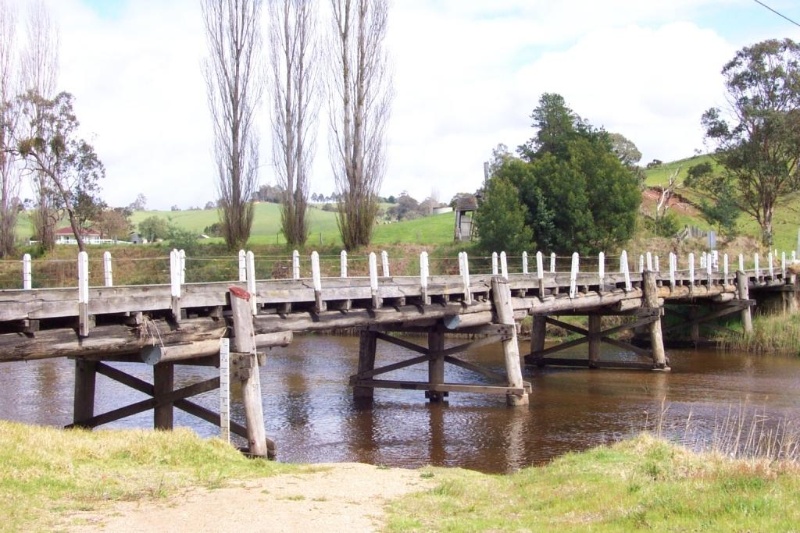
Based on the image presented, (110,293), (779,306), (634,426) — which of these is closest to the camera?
(110,293)

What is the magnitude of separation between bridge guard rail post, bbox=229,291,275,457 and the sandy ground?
2.42 metres

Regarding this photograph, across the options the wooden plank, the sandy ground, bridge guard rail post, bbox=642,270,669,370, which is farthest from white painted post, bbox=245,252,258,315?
bridge guard rail post, bbox=642,270,669,370

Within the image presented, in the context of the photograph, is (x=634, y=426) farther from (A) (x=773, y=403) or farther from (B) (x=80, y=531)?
(B) (x=80, y=531)

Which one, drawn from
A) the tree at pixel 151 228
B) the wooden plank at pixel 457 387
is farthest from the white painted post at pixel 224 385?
the tree at pixel 151 228

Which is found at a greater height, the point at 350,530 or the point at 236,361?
the point at 236,361

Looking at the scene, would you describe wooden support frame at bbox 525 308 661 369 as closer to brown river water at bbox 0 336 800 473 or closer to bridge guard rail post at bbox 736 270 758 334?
brown river water at bbox 0 336 800 473

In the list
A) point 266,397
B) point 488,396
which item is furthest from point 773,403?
point 266,397

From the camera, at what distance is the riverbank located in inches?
324

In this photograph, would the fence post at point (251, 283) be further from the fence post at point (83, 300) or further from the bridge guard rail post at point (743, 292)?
Result: the bridge guard rail post at point (743, 292)

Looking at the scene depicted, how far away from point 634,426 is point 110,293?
443 inches

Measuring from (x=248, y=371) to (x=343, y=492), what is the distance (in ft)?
13.1

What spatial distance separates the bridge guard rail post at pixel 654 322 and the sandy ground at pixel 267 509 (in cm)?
1963

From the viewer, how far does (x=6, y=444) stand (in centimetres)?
1024

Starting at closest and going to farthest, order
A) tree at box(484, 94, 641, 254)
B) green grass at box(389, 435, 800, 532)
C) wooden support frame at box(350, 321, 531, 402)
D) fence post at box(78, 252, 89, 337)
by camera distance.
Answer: green grass at box(389, 435, 800, 532) → fence post at box(78, 252, 89, 337) → wooden support frame at box(350, 321, 531, 402) → tree at box(484, 94, 641, 254)
